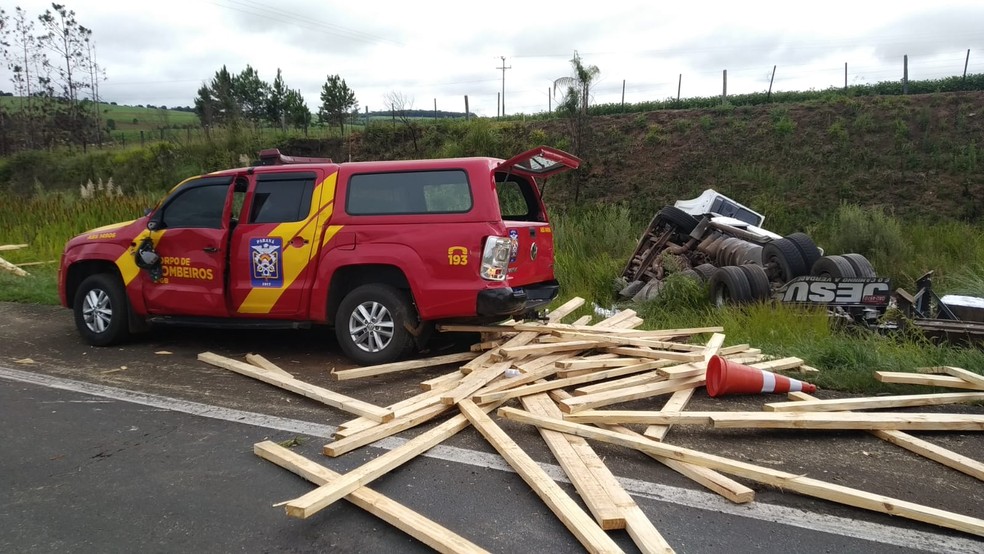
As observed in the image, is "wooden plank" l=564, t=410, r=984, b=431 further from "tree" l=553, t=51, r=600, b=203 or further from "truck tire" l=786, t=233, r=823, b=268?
"tree" l=553, t=51, r=600, b=203

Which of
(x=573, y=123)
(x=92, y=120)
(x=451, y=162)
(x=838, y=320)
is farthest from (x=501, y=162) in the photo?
(x=92, y=120)

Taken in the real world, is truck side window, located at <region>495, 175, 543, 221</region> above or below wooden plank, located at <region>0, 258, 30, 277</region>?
above

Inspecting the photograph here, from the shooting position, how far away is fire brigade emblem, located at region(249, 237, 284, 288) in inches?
270

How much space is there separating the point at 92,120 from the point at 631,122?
2950 centimetres

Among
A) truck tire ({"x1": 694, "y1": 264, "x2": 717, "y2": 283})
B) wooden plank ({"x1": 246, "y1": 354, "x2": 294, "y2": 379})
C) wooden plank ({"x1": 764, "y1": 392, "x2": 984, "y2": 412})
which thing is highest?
truck tire ({"x1": 694, "y1": 264, "x2": 717, "y2": 283})

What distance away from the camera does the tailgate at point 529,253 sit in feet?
21.4

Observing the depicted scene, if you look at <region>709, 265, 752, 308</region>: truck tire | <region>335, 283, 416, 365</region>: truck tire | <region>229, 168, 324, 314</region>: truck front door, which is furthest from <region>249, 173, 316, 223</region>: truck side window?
<region>709, 265, 752, 308</region>: truck tire

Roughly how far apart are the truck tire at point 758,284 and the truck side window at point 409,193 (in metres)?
4.61

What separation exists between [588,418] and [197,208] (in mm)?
4830

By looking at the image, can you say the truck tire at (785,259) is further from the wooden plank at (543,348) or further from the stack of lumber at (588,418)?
the wooden plank at (543,348)

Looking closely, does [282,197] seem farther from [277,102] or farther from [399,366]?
[277,102]

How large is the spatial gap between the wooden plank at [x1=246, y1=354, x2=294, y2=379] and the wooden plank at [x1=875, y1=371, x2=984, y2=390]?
4884 mm

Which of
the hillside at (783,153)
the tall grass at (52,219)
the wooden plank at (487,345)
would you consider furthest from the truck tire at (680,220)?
the tall grass at (52,219)

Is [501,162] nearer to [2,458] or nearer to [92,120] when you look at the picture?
[2,458]
